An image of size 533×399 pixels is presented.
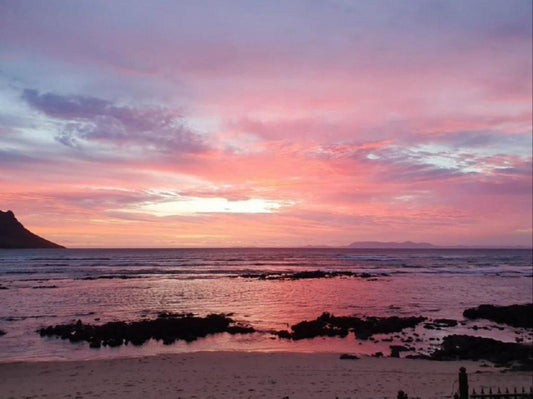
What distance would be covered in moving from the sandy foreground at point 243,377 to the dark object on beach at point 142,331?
14.5 feet

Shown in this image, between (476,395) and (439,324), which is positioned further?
(439,324)

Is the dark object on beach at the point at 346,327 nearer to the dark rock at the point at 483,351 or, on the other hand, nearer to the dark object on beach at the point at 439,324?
the dark object on beach at the point at 439,324

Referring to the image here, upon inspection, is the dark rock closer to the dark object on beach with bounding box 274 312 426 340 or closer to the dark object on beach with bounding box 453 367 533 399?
the dark object on beach with bounding box 274 312 426 340

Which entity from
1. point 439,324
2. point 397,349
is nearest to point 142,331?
point 397,349

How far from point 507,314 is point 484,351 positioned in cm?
1137

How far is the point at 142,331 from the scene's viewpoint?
24.4 meters

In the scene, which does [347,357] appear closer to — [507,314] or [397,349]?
[397,349]

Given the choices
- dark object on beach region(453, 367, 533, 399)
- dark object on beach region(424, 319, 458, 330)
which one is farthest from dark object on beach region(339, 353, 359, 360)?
dark object on beach region(424, 319, 458, 330)

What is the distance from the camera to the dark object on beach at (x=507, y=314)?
90.4 feet

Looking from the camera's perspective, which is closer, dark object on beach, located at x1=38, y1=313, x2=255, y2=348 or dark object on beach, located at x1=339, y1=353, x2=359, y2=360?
dark object on beach, located at x1=339, y1=353, x2=359, y2=360

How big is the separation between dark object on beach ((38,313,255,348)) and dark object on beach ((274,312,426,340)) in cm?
289

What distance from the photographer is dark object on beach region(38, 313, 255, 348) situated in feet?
75.6

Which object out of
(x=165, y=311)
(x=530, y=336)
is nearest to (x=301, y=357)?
(x=530, y=336)

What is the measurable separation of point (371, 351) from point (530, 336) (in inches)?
389
